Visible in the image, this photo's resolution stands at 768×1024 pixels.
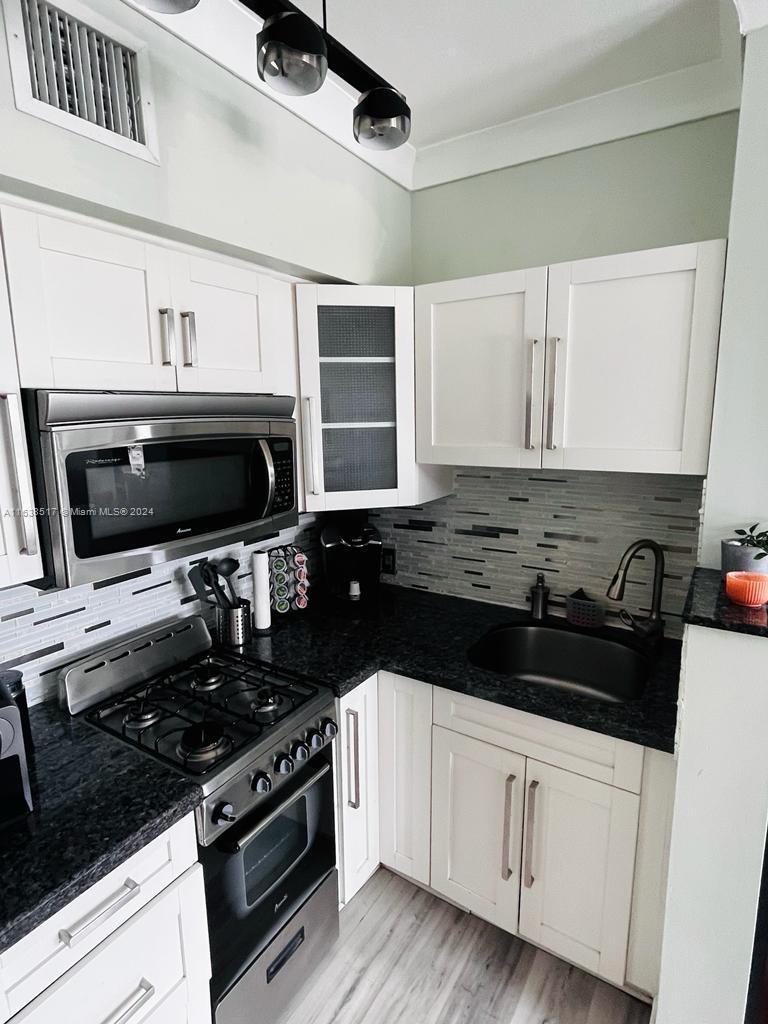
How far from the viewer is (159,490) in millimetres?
1336

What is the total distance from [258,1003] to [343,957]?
1.23 feet

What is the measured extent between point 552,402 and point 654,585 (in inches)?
27.7

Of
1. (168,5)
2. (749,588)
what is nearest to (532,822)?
(749,588)

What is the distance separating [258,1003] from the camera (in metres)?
1.38

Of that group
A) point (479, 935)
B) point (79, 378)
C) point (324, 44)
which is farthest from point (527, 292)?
point (479, 935)

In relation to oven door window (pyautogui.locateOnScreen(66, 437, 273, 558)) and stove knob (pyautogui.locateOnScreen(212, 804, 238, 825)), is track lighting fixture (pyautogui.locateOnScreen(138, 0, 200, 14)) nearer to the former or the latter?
oven door window (pyautogui.locateOnScreen(66, 437, 273, 558))

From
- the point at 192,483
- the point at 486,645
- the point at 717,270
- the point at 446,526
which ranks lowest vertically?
the point at 486,645

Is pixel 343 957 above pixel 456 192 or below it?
below

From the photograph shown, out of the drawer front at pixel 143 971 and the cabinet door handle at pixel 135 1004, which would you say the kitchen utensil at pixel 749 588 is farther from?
the cabinet door handle at pixel 135 1004

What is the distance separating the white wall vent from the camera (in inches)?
41.3

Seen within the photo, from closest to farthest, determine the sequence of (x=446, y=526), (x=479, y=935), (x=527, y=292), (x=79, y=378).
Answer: (x=79, y=378) < (x=527, y=292) < (x=479, y=935) < (x=446, y=526)

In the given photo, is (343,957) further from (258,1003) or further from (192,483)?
(192,483)

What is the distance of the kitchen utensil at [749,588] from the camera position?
1.15 meters

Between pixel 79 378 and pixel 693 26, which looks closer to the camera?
pixel 79 378
